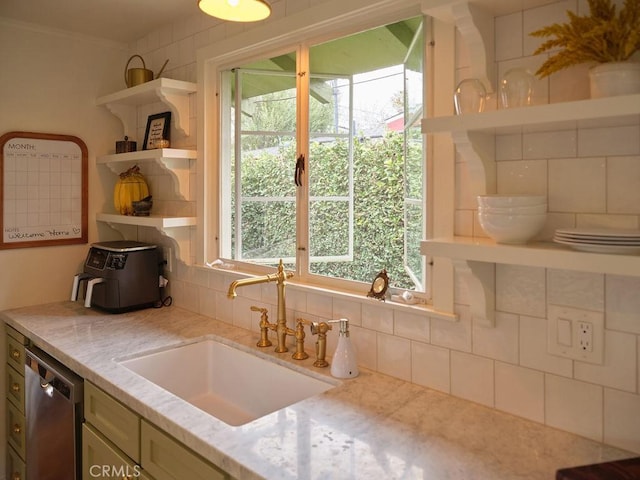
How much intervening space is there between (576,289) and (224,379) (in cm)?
135

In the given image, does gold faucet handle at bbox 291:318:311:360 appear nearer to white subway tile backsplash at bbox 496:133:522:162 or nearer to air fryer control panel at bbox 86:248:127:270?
white subway tile backsplash at bbox 496:133:522:162

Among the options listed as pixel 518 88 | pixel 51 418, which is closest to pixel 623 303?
pixel 518 88

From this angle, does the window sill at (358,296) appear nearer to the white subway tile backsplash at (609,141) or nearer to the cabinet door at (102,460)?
the white subway tile backsplash at (609,141)

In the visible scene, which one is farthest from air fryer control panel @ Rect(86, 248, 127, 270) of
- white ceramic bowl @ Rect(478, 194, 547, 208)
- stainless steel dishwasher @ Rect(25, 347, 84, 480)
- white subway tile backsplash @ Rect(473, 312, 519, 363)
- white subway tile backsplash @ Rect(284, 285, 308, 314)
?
white ceramic bowl @ Rect(478, 194, 547, 208)

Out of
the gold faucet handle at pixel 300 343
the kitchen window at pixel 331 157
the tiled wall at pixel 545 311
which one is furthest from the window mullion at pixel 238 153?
the tiled wall at pixel 545 311

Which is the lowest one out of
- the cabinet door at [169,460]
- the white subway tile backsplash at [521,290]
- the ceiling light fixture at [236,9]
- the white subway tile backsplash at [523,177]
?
the cabinet door at [169,460]

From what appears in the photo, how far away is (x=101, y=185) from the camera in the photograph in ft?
9.00

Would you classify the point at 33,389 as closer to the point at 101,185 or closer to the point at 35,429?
the point at 35,429

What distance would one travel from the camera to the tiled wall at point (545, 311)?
1105mm

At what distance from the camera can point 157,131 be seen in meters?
2.52

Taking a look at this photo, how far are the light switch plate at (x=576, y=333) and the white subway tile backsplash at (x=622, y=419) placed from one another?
0.09 meters

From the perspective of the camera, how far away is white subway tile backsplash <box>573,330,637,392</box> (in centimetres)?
110

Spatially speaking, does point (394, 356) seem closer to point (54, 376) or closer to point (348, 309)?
point (348, 309)

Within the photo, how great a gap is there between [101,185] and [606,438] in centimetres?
264
